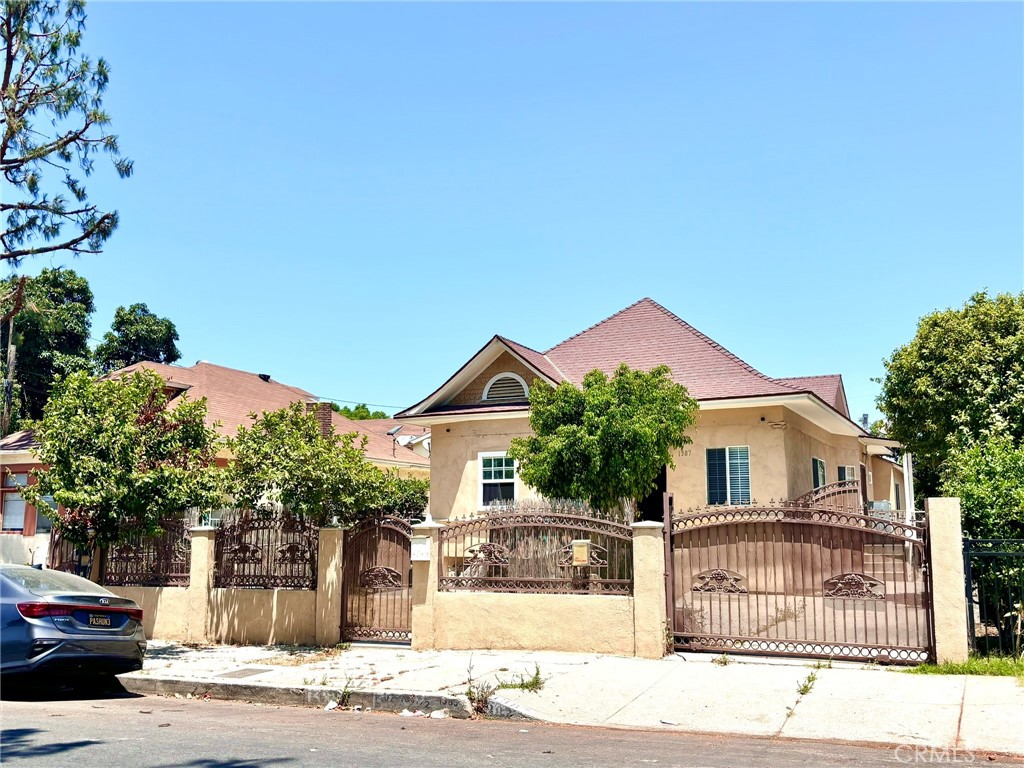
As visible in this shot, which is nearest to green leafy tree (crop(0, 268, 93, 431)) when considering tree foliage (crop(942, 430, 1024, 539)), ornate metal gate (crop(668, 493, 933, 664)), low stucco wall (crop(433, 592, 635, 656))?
low stucco wall (crop(433, 592, 635, 656))

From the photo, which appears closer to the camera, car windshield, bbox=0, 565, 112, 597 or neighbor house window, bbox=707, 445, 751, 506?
car windshield, bbox=0, 565, 112, 597

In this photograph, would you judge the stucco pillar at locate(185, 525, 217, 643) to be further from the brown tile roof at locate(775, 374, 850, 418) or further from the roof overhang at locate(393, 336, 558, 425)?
the brown tile roof at locate(775, 374, 850, 418)

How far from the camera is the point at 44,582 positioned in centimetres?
988

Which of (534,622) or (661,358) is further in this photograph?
(661,358)

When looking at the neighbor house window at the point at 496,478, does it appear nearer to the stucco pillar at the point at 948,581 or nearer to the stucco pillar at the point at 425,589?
the stucco pillar at the point at 425,589

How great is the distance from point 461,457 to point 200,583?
26.4 ft

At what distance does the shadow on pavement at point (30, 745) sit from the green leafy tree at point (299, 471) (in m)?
6.07

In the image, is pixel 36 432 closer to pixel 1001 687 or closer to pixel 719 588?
pixel 719 588

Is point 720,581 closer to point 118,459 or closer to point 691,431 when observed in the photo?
point 691,431

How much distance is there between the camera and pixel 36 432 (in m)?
13.8

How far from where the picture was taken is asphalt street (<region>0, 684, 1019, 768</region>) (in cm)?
663

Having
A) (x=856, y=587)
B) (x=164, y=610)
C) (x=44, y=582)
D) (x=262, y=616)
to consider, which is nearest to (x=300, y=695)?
(x=44, y=582)

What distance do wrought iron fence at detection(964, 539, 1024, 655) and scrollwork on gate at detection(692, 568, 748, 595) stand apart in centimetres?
268

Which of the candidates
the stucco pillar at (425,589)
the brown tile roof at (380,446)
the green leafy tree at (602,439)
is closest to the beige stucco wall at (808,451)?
the green leafy tree at (602,439)
